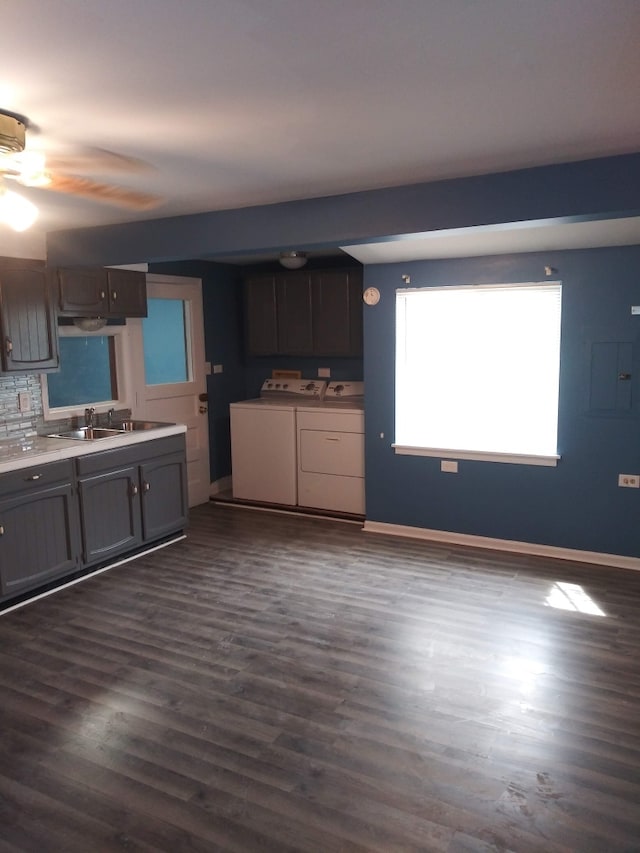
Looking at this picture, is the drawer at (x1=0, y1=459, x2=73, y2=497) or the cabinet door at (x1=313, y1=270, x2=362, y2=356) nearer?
the drawer at (x1=0, y1=459, x2=73, y2=497)

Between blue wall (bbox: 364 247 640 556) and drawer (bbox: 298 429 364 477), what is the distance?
33 cm

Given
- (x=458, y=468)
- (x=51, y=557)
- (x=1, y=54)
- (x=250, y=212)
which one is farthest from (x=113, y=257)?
(x=458, y=468)

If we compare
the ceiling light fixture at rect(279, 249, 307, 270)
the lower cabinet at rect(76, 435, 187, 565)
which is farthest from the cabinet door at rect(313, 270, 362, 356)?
the lower cabinet at rect(76, 435, 187, 565)

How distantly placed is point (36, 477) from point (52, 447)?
0.26 metres

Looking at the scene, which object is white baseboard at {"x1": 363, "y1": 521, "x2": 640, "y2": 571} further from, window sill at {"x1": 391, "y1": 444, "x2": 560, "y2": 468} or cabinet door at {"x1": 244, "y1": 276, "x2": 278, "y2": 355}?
cabinet door at {"x1": 244, "y1": 276, "x2": 278, "y2": 355}

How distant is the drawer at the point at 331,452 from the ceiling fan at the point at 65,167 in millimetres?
2475

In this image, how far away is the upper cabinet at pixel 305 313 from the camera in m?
5.50

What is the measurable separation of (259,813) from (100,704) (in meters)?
0.97

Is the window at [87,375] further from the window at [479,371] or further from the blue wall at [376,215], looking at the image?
the window at [479,371]

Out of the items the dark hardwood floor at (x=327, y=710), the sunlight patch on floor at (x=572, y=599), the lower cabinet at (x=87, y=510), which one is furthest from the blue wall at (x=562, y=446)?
the lower cabinet at (x=87, y=510)

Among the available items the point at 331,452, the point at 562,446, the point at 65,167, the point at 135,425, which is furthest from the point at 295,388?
the point at 65,167

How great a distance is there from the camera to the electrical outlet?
4.08 m

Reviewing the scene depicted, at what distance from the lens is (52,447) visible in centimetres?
390

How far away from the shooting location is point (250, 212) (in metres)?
3.39
